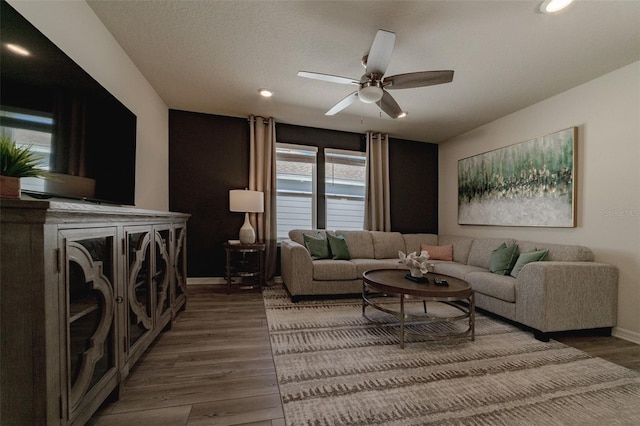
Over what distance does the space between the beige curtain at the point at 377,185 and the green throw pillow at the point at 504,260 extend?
1.70 meters

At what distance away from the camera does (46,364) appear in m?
0.86

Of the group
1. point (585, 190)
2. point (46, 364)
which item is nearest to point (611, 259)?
point (585, 190)

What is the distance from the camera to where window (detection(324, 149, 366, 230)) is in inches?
169

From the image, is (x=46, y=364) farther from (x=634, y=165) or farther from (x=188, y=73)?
(x=634, y=165)

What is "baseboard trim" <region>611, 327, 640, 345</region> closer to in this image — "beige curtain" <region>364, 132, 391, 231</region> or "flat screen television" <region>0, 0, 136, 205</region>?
"beige curtain" <region>364, 132, 391, 231</region>

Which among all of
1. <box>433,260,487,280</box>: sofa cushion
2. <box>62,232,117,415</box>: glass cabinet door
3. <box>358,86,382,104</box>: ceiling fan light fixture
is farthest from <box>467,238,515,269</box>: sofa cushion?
<box>62,232,117,415</box>: glass cabinet door

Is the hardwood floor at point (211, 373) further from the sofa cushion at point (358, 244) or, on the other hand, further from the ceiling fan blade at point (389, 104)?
the ceiling fan blade at point (389, 104)

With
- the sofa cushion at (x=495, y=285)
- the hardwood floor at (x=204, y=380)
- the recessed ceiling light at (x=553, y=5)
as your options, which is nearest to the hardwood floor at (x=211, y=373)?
the hardwood floor at (x=204, y=380)

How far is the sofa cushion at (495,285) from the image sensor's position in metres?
2.41

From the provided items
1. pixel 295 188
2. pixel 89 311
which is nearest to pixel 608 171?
pixel 295 188

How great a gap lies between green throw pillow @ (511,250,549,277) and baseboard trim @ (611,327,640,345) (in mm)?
825

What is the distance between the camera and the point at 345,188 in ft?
14.4

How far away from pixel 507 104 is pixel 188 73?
3808 mm

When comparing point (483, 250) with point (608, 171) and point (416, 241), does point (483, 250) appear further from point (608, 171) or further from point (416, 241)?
point (608, 171)
